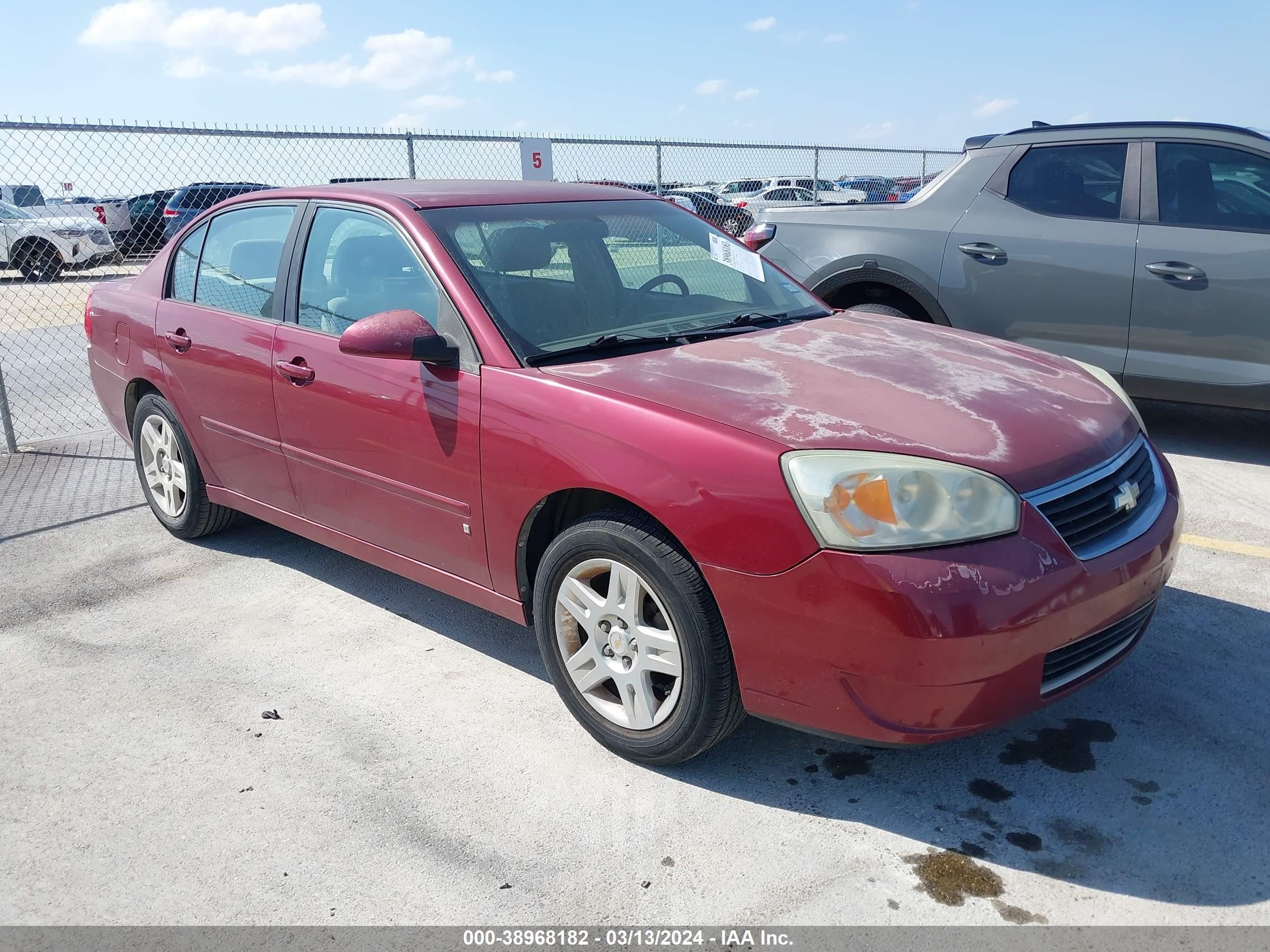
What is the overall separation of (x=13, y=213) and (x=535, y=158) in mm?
12117

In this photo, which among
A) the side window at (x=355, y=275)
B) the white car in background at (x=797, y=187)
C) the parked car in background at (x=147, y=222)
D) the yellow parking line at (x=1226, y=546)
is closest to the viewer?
the side window at (x=355, y=275)

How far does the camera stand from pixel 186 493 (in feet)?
15.5

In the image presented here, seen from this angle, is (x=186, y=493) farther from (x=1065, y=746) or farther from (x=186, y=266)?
(x=1065, y=746)

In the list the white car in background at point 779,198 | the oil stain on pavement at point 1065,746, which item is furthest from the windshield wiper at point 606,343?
the white car in background at point 779,198

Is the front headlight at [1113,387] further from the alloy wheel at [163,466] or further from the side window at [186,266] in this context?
the alloy wheel at [163,466]

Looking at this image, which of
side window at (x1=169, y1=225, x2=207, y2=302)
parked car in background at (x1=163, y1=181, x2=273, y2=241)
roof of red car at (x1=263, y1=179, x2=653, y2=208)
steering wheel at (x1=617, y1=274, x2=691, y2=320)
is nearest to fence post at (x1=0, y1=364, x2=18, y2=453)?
side window at (x1=169, y1=225, x2=207, y2=302)

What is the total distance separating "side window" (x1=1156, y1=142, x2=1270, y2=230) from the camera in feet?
17.8

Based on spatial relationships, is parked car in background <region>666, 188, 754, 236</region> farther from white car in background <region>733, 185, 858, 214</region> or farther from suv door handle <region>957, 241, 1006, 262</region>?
suv door handle <region>957, 241, 1006, 262</region>

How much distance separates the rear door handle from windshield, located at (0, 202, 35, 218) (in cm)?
1374

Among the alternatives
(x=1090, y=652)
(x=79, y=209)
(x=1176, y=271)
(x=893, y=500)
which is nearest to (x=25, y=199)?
(x=79, y=209)

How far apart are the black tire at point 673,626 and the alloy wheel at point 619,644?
0.09 feet

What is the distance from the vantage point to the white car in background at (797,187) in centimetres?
1488

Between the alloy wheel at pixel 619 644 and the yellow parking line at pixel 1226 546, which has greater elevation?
the alloy wheel at pixel 619 644

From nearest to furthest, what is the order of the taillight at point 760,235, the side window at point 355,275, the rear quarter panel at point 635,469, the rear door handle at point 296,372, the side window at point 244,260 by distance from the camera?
the rear quarter panel at point 635,469, the side window at point 355,275, the rear door handle at point 296,372, the side window at point 244,260, the taillight at point 760,235
